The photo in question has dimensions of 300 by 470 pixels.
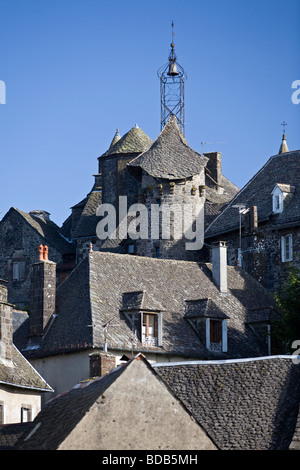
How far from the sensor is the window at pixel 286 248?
59.4m

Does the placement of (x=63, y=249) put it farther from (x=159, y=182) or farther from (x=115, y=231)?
→ (x=159, y=182)

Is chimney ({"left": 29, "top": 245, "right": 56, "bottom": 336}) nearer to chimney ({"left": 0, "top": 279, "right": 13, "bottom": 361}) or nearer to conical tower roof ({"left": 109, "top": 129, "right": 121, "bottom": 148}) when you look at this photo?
chimney ({"left": 0, "top": 279, "right": 13, "bottom": 361})

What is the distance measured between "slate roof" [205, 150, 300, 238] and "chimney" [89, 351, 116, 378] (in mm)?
20132

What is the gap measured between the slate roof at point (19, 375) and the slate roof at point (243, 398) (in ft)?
13.3

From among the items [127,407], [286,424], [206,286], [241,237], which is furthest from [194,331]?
[127,407]

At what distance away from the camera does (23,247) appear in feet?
243

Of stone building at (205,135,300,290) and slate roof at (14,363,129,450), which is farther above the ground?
stone building at (205,135,300,290)

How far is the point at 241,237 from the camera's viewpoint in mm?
61000

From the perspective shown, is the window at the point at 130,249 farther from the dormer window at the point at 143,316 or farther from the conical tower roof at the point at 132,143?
the dormer window at the point at 143,316

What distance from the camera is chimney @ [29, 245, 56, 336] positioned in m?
48.5

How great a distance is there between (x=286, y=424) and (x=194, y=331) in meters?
16.0

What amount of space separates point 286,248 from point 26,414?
74.1ft

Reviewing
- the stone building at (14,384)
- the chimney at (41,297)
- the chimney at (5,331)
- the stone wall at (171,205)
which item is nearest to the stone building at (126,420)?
the stone building at (14,384)

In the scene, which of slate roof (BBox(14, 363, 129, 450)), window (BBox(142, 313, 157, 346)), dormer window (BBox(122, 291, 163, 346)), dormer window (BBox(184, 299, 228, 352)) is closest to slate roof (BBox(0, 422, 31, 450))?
slate roof (BBox(14, 363, 129, 450))
